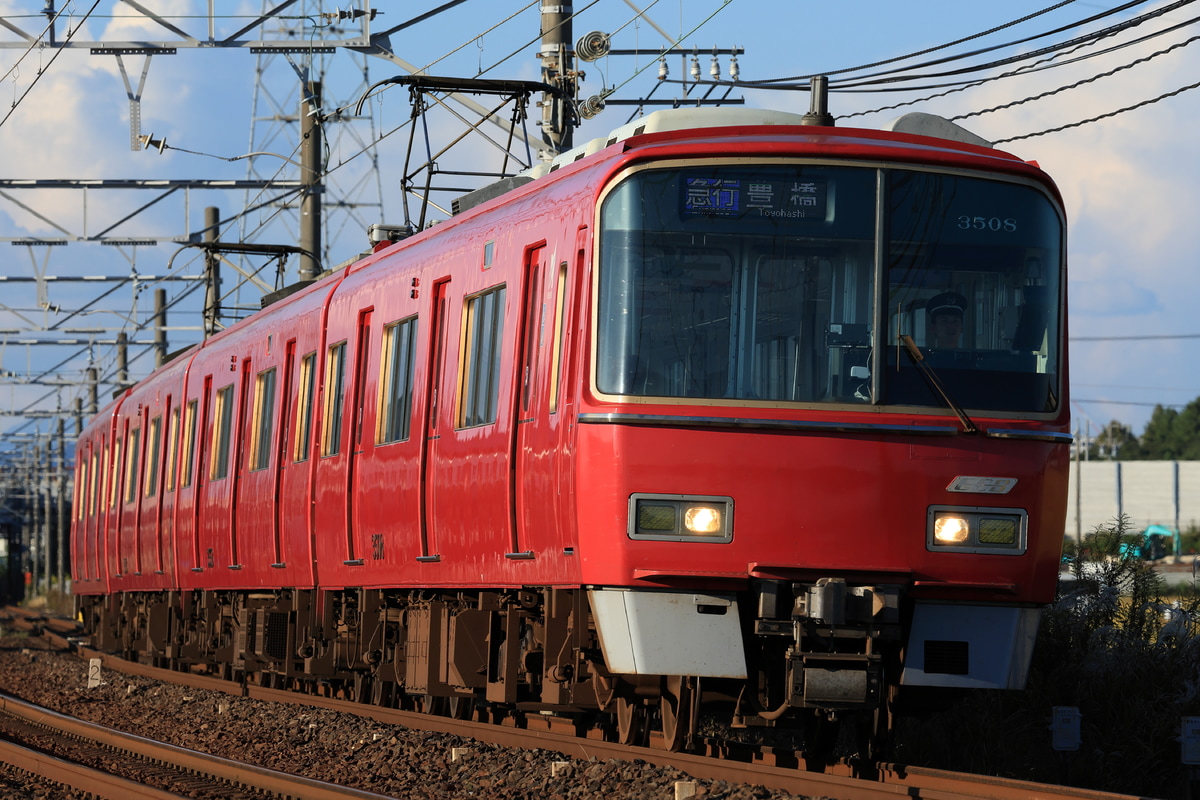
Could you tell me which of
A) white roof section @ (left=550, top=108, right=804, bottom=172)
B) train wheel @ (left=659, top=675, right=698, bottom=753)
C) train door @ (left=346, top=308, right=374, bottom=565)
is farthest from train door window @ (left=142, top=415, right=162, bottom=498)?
train wheel @ (left=659, top=675, right=698, bottom=753)

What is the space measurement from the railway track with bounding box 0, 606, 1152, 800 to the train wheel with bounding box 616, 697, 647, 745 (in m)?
0.08

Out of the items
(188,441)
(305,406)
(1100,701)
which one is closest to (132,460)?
(188,441)

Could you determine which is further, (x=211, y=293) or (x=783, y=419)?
(x=211, y=293)

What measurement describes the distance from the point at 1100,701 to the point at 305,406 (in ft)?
20.9

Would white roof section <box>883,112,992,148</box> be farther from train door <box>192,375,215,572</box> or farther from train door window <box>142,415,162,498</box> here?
train door window <box>142,415,162,498</box>

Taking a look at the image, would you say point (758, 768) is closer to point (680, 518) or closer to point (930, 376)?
point (680, 518)

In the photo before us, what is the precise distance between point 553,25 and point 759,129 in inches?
349

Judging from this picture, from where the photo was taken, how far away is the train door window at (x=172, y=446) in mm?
19641

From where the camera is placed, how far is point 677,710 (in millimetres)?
8711

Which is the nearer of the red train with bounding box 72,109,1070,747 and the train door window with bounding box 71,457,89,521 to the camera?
the red train with bounding box 72,109,1070,747

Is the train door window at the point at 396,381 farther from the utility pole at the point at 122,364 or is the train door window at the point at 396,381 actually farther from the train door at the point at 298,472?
the utility pole at the point at 122,364

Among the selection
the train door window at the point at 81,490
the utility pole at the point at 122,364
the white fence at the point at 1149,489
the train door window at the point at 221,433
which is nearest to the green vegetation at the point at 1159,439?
the white fence at the point at 1149,489

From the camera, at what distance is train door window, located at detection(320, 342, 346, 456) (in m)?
13.0

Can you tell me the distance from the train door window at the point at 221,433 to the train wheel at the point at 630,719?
807cm
